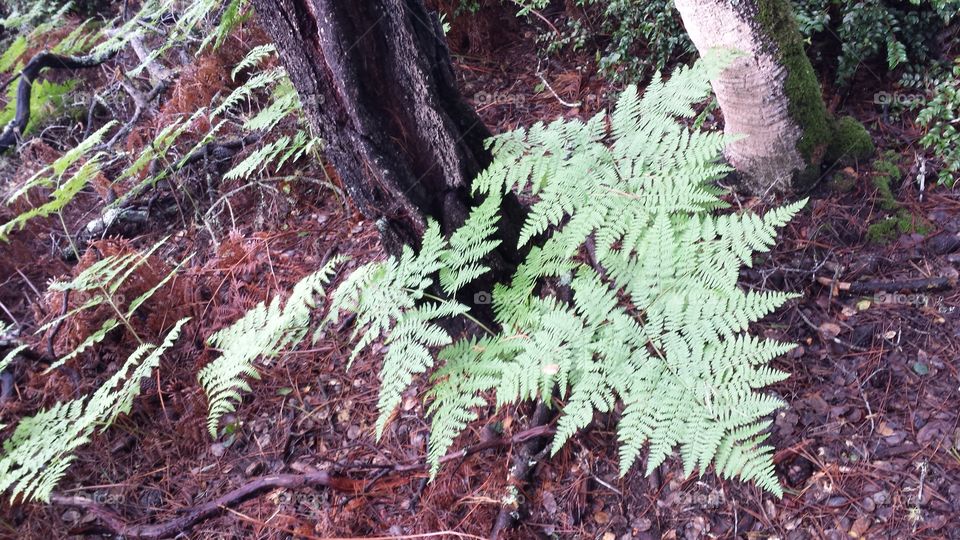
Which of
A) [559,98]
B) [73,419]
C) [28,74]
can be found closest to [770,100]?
[559,98]

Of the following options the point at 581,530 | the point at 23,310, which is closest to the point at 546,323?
the point at 581,530

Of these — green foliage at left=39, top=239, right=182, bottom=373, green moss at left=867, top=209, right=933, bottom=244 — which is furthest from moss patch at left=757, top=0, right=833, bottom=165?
green foliage at left=39, top=239, right=182, bottom=373

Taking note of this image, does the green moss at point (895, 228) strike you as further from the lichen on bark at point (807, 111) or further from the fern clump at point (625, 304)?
the fern clump at point (625, 304)

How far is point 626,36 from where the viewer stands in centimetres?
338

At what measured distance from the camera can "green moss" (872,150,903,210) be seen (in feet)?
8.02

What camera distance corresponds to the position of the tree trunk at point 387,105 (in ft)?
6.44

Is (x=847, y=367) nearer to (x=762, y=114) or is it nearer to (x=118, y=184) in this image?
(x=762, y=114)

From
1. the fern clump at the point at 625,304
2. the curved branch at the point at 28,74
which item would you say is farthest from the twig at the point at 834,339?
the curved branch at the point at 28,74

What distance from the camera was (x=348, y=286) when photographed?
2.22 metres

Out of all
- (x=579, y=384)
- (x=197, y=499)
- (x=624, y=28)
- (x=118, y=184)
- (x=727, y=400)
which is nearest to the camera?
(x=727, y=400)

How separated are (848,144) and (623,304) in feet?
4.17

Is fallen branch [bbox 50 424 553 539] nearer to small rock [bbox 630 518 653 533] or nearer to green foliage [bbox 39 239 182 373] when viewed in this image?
small rock [bbox 630 518 653 533]

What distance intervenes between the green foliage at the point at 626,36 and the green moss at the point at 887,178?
1.06 m

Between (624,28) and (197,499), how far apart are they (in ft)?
10.5
